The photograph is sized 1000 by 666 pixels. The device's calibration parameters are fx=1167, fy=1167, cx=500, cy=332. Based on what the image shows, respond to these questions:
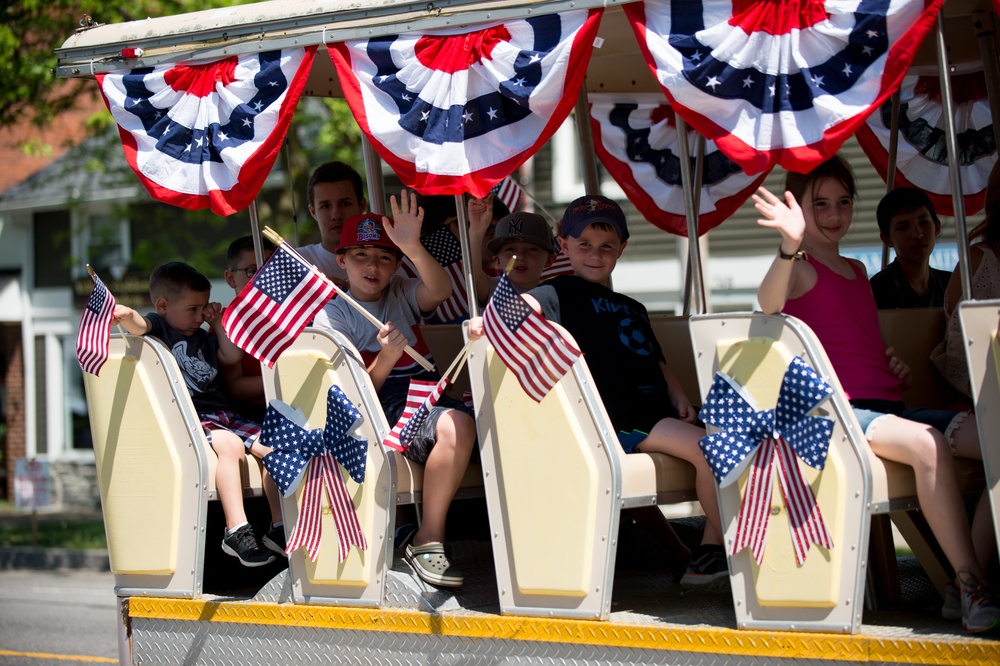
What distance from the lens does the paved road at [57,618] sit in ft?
24.9

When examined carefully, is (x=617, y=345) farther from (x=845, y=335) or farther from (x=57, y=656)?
(x=57, y=656)

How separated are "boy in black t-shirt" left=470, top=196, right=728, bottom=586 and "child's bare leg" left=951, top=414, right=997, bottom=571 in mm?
917

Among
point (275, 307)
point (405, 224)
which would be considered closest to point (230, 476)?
point (275, 307)

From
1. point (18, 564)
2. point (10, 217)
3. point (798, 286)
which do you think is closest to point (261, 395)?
point (798, 286)

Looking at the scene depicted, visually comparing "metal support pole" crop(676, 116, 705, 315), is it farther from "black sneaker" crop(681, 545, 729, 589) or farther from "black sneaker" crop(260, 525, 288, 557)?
"black sneaker" crop(260, 525, 288, 557)

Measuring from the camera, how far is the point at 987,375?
12.1 feet

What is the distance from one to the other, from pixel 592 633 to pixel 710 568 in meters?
0.77

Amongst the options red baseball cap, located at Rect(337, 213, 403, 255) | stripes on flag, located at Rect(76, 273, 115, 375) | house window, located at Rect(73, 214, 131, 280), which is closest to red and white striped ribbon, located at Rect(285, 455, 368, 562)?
red baseball cap, located at Rect(337, 213, 403, 255)

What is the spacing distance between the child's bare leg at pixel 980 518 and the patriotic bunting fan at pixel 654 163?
2.92 m

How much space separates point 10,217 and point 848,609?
64.6 ft

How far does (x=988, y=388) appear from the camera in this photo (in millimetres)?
3678

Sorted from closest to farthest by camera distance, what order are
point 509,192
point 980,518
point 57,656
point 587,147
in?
point 980,518 → point 587,147 → point 57,656 → point 509,192

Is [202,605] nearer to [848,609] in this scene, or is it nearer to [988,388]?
[848,609]

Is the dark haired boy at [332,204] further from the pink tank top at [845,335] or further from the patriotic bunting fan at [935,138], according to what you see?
the patriotic bunting fan at [935,138]
